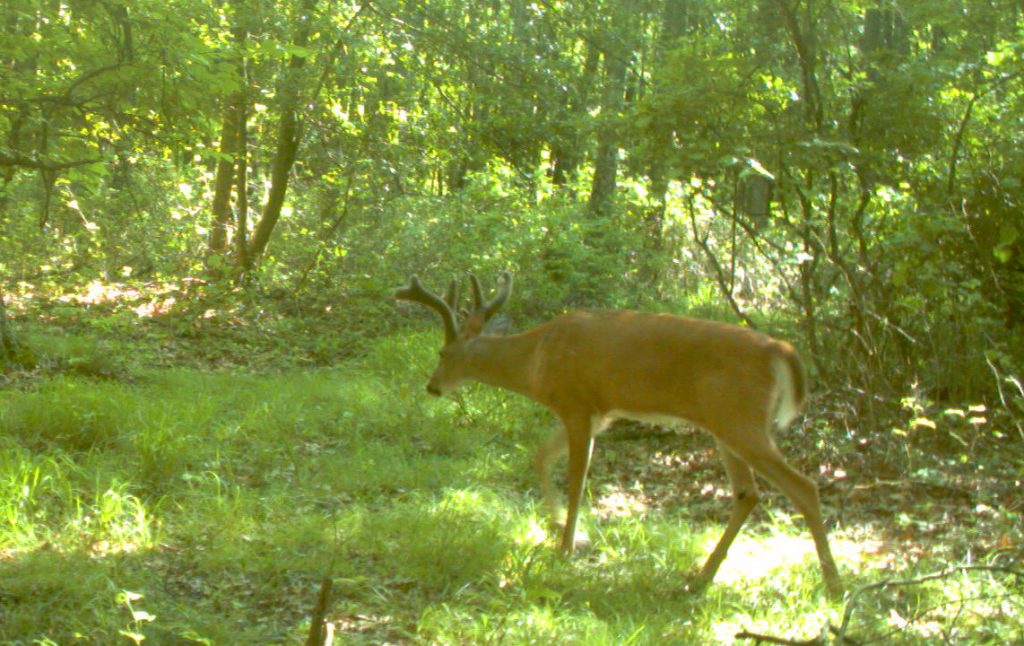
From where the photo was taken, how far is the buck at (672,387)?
5.32 meters

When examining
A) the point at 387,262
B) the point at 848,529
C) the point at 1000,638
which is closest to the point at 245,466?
the point at 848,529

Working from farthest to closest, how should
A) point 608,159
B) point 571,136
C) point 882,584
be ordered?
point 571,136 < point 608,159 < point 882,584

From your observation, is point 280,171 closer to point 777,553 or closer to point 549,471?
point 549,471

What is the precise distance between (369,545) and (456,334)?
1.96 meters

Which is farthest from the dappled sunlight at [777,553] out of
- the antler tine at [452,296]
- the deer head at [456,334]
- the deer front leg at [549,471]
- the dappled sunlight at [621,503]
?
the antler tine at [452,296]

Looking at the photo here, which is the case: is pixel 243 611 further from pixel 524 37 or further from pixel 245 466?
pixel 524 37

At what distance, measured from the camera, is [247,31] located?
45.6 feet

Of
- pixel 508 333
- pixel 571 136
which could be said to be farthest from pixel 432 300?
pixel 571 136

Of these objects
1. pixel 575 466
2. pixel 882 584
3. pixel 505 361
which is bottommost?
pixel 575 466

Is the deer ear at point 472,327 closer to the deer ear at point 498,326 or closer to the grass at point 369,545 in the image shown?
the deer ear at point 498,326

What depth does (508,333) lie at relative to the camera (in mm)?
7684

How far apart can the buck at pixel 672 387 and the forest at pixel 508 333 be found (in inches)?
5.8

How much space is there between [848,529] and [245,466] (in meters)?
3.75

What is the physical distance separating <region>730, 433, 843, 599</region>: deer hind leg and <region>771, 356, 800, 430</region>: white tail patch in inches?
10.3
